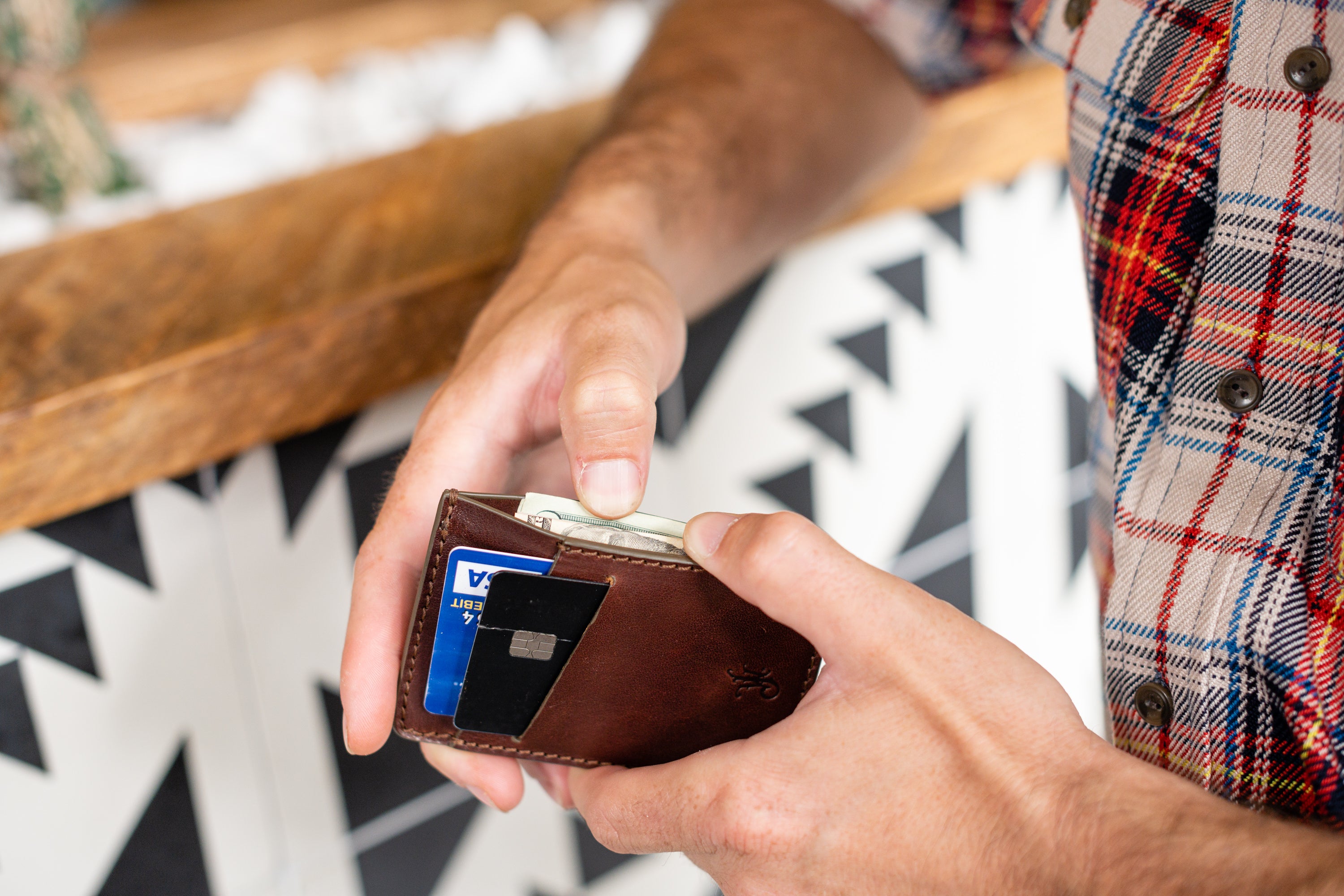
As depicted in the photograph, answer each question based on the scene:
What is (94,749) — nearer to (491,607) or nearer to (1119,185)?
(491,607)

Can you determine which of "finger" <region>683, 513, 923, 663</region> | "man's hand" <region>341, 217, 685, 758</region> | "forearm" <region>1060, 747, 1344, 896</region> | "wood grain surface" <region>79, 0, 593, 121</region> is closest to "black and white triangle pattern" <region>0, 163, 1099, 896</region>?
"man's hand" <region>341, 217, 685, 758</region>

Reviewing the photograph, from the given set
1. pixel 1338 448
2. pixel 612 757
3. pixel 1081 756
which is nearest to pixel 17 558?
pixel 612 757

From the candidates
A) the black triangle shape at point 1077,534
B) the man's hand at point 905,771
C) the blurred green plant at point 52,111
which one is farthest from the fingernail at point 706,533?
the black triangle shape at point 1077,534

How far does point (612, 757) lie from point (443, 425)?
242 mm

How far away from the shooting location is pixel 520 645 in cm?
60

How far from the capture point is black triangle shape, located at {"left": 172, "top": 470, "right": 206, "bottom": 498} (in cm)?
79

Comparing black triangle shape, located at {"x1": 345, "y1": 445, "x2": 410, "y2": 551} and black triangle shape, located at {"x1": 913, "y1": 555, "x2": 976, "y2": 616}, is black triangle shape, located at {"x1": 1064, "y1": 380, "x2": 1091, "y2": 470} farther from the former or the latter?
black triangle shape, located at {"x1": 345, "y1": 445, "x2": 410, "y2": 551}

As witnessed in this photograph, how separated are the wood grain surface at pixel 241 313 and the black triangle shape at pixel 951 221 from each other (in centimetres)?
47

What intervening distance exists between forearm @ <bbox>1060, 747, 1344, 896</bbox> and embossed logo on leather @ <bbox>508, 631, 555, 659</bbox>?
0.96 feet

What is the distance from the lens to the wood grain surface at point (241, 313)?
68cm

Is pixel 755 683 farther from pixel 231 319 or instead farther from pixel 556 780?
Result: pixel 231 319

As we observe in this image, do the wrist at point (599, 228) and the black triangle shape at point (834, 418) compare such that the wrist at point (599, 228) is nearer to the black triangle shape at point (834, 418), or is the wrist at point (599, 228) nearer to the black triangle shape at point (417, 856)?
the black triangle shape at point (834, 418)

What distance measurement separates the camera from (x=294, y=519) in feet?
2.81

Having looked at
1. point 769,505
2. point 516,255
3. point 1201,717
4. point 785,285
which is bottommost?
point 769,505
